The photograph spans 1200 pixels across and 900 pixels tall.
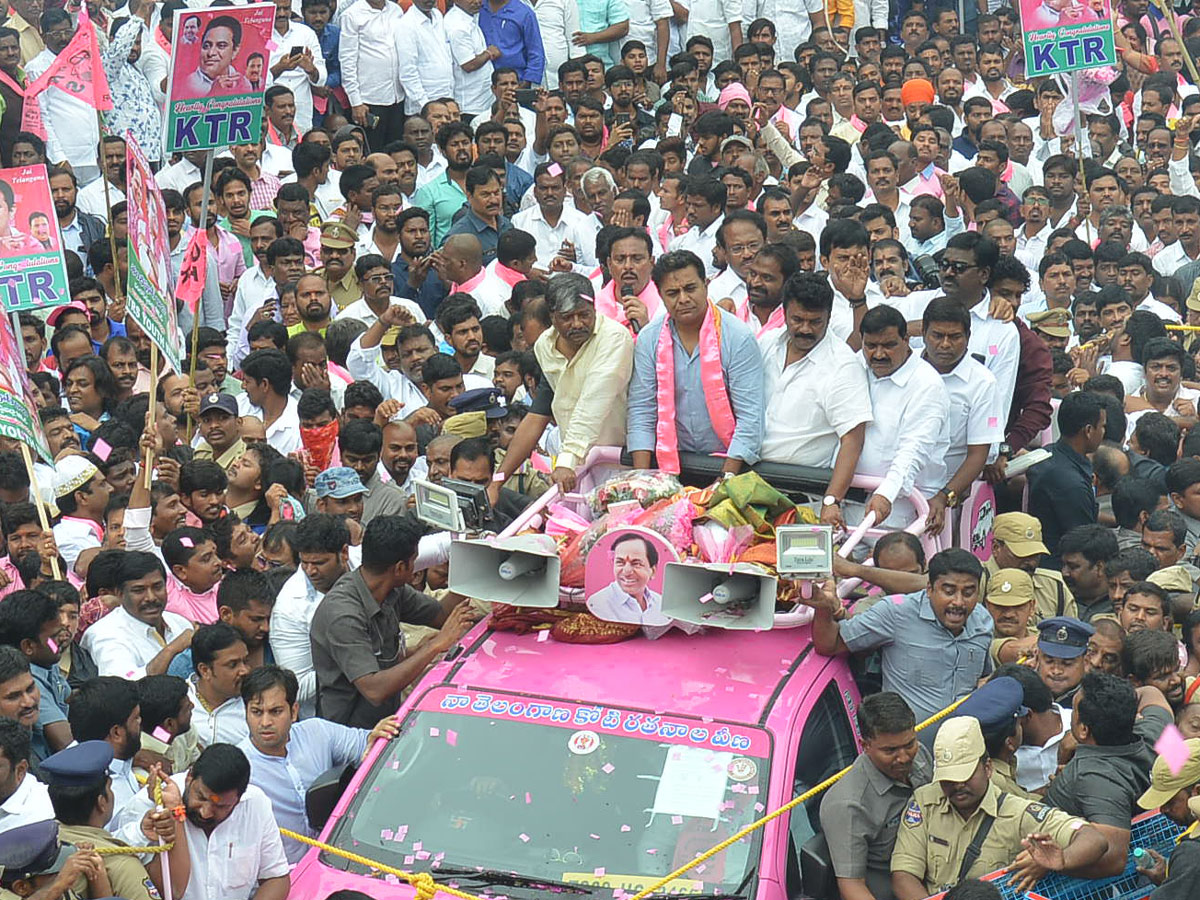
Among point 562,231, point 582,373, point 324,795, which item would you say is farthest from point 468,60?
point 324,795

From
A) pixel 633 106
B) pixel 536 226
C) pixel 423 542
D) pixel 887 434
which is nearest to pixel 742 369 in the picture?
pixel 887 434

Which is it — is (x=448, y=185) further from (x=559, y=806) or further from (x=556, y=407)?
(x=559, y=806)

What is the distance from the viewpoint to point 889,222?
1309 centimetres

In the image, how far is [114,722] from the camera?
7.26m

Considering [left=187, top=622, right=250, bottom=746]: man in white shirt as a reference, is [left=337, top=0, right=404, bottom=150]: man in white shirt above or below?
above

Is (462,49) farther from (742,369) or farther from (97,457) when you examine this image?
(742,369)

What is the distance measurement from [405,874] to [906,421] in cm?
332

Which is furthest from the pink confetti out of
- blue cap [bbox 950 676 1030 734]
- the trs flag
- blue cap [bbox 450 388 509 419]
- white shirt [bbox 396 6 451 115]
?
white shirt [bbox 396 6 451 115]

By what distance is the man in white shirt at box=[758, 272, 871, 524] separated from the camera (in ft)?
27.5

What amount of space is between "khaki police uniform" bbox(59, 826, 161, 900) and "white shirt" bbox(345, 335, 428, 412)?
559cm

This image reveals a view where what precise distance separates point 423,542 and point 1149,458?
463 cm

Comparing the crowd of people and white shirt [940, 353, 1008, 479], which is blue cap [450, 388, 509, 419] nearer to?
the crowd of people

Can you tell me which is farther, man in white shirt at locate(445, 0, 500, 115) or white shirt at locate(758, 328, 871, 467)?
man in white shirt at locate(445, 0, 500, 115)

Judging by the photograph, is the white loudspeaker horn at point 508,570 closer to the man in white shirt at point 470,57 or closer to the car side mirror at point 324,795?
the car side mirror at point 324,795
